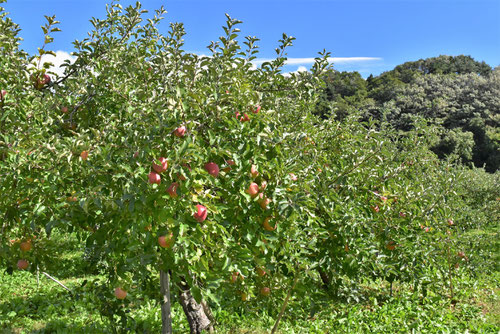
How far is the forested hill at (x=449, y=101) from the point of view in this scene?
29109mm

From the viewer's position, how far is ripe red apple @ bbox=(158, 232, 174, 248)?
2.16 metres

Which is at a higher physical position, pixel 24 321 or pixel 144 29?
pixel 144 29

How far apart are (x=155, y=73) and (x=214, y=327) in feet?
9.51

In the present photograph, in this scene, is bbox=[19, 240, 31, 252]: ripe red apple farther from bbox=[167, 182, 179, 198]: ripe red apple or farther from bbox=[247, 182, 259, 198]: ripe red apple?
bbox=[247, 182, 259, 198]: ripe red apple

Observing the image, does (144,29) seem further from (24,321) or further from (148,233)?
(24,321)

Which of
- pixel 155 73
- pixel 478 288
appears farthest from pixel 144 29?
pixel 478 288

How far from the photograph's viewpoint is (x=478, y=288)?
21.7 feet

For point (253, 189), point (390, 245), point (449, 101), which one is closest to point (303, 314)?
point (390, 245)

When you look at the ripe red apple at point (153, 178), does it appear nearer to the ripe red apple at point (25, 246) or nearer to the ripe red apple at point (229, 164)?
the ripe red apple at point (229, 164)

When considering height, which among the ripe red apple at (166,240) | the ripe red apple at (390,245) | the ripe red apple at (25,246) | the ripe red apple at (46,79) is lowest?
the ripe red apple at (390,245)

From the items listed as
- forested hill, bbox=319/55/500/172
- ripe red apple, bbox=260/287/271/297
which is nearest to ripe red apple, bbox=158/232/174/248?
ripe red apple, bbox=260/287/271/297

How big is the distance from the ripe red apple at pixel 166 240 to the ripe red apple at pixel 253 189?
510mm

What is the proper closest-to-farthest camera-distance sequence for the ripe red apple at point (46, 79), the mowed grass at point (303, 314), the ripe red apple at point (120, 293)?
the ripe red apple at point (120, 293)
the ripe red apple at point (46, 79)
the mowed grass at point (303, 314)

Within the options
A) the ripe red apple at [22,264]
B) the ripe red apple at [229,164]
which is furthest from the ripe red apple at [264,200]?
the ripe red apple at [22,264]
